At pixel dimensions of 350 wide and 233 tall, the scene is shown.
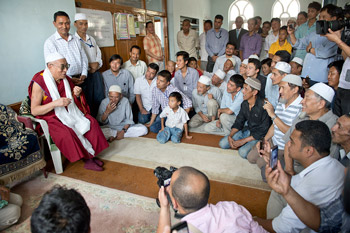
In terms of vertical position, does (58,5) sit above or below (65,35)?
above

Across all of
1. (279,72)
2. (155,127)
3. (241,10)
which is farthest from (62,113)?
(241,10)

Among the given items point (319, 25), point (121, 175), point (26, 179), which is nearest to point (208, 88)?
point (319, 25)

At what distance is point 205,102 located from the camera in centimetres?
374

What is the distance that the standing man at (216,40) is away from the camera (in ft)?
16.7

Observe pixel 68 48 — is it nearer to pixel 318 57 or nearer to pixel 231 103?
pixel 231 103

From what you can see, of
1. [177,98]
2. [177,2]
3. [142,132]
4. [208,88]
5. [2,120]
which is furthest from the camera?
[177,2]

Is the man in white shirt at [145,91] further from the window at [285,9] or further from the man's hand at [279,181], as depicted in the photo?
the window at [285,9]

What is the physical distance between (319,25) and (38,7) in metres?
3.24

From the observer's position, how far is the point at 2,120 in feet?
7.54

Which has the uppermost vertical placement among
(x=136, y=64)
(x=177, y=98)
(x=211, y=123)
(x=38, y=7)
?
(x=38, y=7)

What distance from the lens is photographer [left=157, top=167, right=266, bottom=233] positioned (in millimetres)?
1062

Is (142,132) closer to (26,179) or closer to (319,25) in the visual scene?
(26,179)

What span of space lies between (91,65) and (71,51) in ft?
1.57

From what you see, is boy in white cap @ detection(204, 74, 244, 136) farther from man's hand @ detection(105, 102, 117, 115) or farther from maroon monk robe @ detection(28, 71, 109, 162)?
maroon monk robe @ detection(28, 71, 109, 162)
